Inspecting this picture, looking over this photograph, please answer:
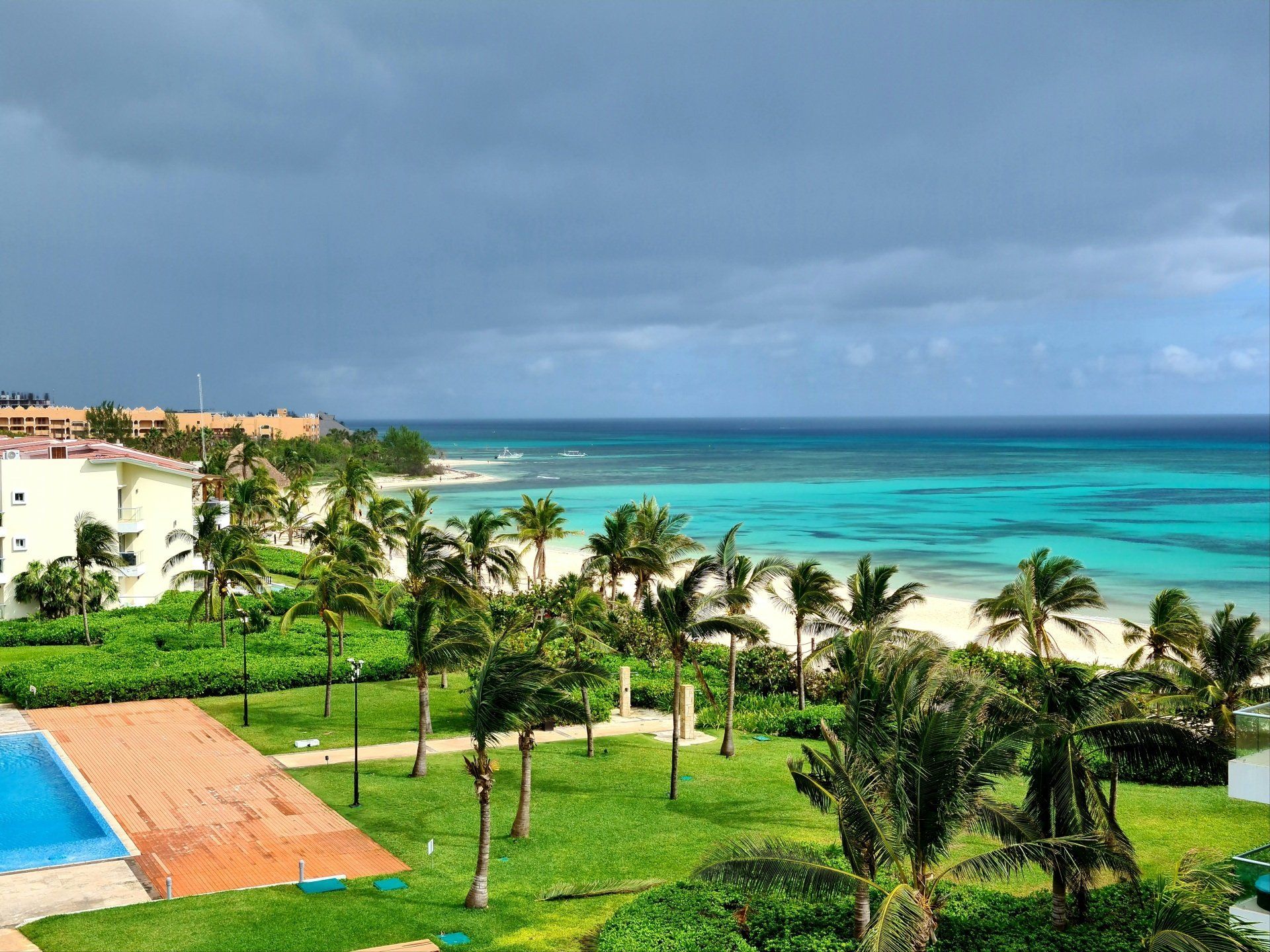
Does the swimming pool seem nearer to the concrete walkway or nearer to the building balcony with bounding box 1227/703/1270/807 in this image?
the concrete walkway

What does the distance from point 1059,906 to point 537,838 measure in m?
10.8

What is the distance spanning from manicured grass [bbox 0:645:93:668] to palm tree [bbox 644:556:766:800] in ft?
79.0

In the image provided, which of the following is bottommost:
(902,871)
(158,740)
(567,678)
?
(158,740)

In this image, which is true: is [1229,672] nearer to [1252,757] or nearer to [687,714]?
[1252,757]

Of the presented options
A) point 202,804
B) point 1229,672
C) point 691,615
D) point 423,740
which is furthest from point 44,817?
point 1229,672

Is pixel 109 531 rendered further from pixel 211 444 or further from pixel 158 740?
pixel 211 444

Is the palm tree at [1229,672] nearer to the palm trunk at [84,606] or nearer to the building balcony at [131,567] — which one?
the palm trunk at [84,606]

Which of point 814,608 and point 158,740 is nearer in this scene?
point 158,740

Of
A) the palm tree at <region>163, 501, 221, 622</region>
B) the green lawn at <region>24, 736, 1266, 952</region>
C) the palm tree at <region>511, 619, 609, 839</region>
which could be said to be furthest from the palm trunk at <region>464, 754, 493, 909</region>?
the palm tree at <region>163, 501, 221, 622</region>

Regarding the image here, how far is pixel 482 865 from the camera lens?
1972 centimetres

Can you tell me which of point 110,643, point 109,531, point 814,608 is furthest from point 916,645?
point 109,531

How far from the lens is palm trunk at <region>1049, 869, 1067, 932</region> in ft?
58.1

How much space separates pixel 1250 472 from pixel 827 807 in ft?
540

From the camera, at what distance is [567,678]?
21.4m
